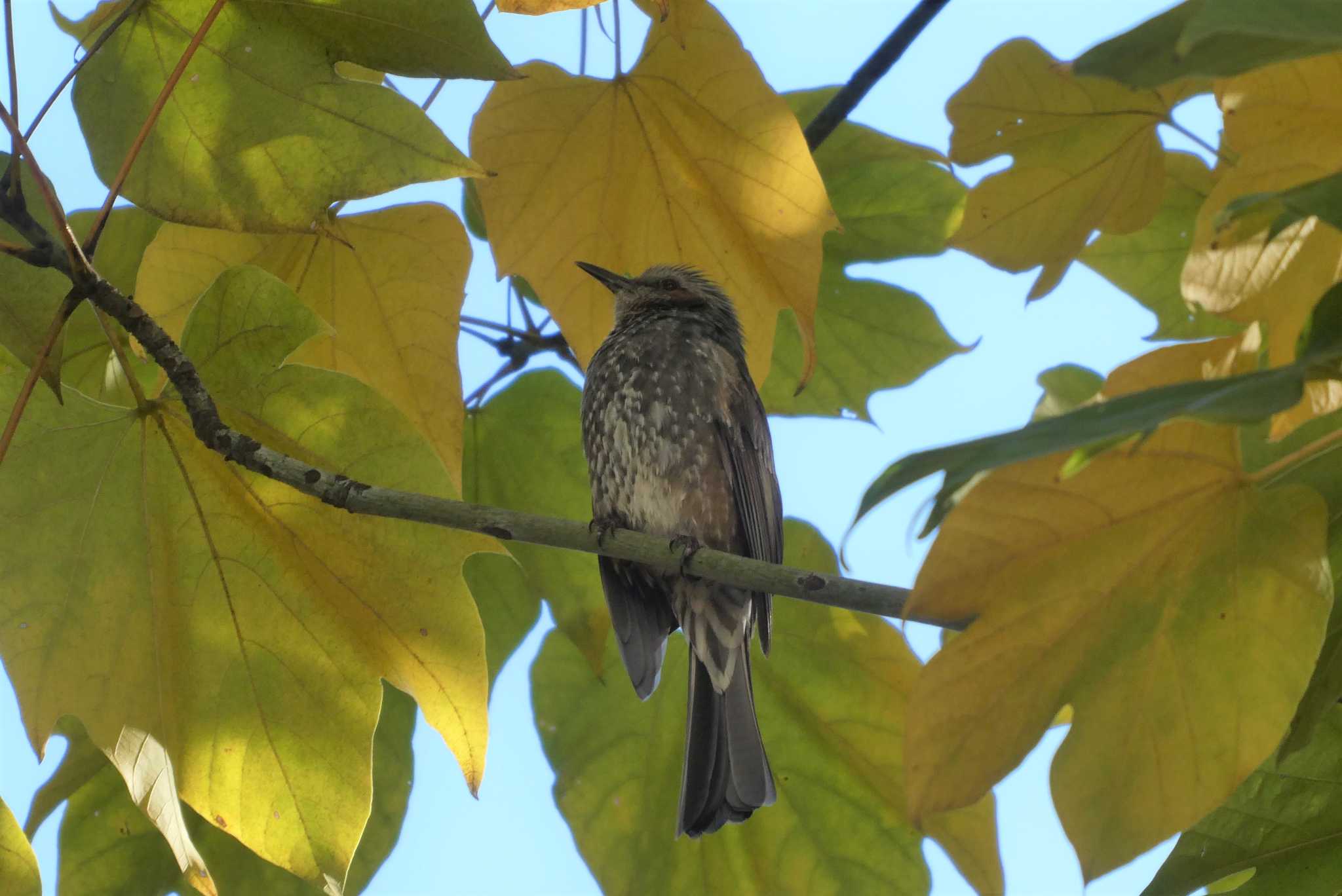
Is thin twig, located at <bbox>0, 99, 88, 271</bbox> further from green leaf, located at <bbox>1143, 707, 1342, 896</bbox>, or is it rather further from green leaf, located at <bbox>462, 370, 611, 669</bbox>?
green leaf, located at <bbox>1143, 707, 1342, 896</bbox>

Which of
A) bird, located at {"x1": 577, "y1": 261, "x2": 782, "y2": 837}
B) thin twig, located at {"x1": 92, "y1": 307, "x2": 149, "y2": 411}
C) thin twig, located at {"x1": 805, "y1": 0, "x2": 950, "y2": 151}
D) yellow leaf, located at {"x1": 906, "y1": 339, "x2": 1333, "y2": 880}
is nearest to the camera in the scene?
yellow leaf, located at {"x1": 906, "y1": 339, "x2": 1333, "y2": 880}

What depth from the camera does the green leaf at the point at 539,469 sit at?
9.53 ft

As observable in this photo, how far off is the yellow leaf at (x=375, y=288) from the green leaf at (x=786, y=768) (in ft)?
2.60

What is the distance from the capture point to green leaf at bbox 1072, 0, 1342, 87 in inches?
45.1

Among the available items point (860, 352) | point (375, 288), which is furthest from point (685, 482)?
point (375, 288)

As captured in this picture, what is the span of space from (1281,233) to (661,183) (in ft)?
4.06

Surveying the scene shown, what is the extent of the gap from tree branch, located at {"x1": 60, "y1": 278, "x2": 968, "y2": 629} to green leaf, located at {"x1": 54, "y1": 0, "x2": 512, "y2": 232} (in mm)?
232

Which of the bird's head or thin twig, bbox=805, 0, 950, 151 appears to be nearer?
thin twig, bbox=805, 0, 950, 151

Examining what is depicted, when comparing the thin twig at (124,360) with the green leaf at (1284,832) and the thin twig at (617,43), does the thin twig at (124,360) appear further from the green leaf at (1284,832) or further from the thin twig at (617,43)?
the green leaf at (1284,832)

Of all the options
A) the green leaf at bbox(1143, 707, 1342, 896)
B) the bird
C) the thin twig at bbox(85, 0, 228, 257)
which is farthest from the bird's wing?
the thin twig at bbox(85, 0, 228, 257)

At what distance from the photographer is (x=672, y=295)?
408 cm

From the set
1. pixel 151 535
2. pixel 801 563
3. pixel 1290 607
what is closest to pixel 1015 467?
pixel 1290 607

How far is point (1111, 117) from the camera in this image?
2.37m

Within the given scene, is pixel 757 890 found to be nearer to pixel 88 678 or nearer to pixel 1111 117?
pixel 88 678
